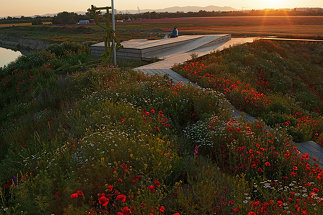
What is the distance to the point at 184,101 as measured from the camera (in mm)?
7250

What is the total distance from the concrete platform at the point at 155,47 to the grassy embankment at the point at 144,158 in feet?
18.5

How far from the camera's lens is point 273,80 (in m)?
13.4

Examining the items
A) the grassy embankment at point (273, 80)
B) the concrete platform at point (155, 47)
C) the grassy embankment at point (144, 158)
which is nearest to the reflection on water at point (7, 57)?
the concrete platform at point (155, 47)

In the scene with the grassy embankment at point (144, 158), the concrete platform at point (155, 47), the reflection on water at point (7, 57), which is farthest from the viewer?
the reflection on water at point (7, 57)

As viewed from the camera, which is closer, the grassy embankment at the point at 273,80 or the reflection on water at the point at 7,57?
the grassy embankment at the point at 273,80

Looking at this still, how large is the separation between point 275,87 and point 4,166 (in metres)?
11.4

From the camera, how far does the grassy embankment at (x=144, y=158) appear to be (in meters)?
3.49

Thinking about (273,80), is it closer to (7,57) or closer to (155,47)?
(155,47)

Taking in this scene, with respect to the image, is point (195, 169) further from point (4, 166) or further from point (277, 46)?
point (277, 46)

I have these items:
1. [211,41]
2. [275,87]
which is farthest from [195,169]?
[211,41]

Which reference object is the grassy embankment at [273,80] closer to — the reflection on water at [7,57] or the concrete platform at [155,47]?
the concrete platform at [155,47]

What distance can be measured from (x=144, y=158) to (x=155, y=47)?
13461 millimetres


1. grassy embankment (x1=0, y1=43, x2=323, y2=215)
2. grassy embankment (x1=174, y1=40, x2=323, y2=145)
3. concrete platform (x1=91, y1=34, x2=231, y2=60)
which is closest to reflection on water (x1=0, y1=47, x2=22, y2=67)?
concrete platform (x1=91, y1=34, x2=231, y2=60)

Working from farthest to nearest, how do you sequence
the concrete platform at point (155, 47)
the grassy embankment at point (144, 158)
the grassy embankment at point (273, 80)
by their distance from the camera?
the concrete platform at point (155, 47)
the grassy embankment at point (273, 80)
the grassy embankment at point (144, 158)
